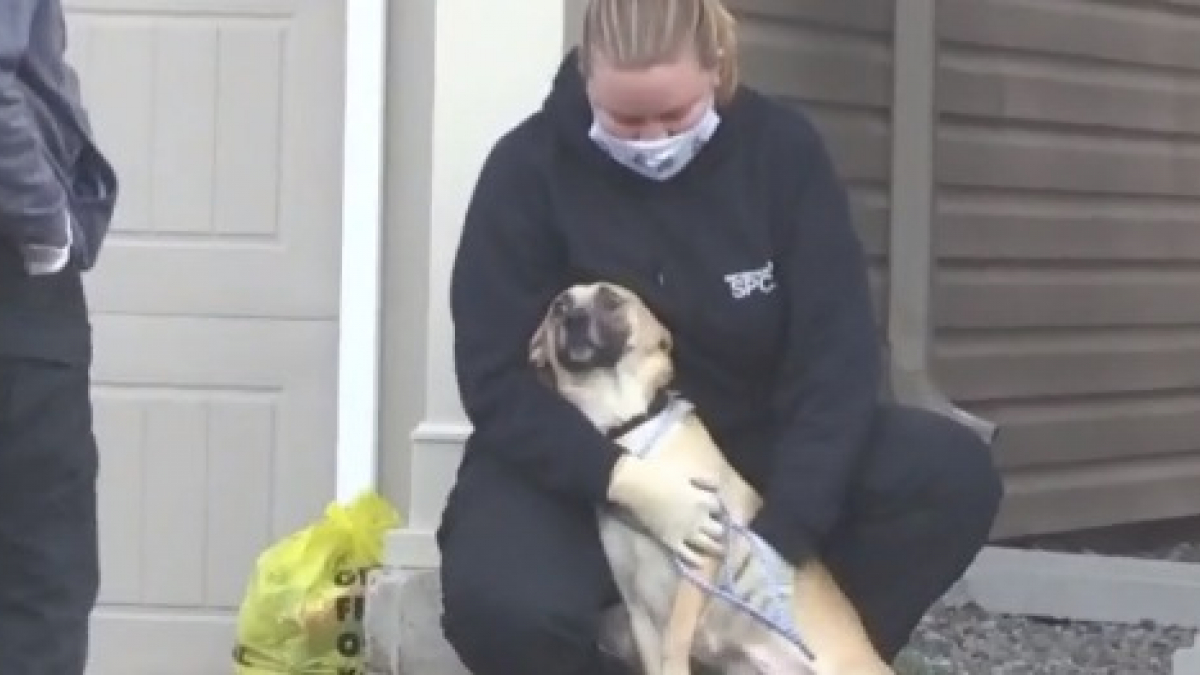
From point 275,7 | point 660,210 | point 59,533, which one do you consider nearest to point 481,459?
point 660,210

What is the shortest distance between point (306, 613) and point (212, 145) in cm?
118

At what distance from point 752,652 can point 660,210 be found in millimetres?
713

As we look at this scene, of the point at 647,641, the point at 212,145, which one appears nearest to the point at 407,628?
the point at 647,641

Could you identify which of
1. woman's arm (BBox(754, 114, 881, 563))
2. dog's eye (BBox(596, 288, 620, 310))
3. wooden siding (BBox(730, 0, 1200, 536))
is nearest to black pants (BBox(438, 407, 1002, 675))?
woman's arm (BBox(754, 114, 881, 563))

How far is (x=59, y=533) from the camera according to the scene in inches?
145

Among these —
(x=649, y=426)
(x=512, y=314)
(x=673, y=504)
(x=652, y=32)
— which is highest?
(x=652, y=32)

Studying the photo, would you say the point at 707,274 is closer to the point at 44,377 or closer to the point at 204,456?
the point at 44,377

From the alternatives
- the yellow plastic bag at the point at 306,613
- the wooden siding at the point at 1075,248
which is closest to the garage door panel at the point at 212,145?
the yellow plastic bag at the point at 306,613

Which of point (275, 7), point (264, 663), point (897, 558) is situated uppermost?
point (275, 7)

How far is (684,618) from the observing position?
385 centimetres

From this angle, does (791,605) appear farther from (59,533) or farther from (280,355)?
(280,355)

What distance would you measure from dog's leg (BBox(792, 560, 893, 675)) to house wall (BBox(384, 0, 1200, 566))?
7.61ft

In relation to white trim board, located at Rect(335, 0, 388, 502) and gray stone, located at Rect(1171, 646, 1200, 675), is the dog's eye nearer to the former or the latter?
white trim board, located at Rect(335, 0, 388, 502)

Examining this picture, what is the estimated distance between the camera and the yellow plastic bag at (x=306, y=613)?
190 inches
